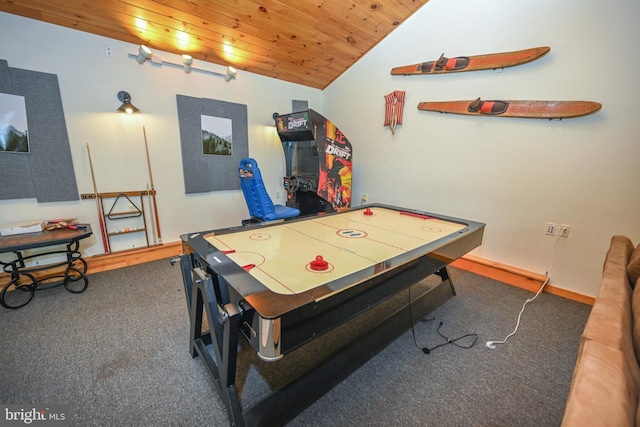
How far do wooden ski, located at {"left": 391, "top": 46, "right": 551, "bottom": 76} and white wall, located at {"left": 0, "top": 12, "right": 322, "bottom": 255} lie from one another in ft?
6.92

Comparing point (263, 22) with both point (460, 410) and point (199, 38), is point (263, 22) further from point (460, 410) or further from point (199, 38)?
point (460, 410)

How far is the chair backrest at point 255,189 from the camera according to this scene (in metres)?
2.58

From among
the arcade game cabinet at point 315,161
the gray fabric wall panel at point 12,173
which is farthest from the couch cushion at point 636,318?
the gray fabric wall panel at point 12,173

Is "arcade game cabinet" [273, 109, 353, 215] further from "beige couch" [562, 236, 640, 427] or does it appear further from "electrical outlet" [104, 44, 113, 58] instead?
"beige couch" [562, 236, 640, 427]

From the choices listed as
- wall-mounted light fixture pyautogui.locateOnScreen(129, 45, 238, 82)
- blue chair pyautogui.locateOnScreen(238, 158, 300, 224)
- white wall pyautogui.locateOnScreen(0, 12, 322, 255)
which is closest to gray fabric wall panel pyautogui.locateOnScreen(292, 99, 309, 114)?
white wall pyautogui.locateOnScreen(0, 12, 322, 255)

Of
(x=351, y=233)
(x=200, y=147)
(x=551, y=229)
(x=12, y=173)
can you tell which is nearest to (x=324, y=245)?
(x=351, y=233)

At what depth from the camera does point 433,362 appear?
5.24 ft

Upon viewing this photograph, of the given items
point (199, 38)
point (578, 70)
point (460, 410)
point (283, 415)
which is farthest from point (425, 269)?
point (199, 38)

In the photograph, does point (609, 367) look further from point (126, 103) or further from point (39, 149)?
point (39, 149)

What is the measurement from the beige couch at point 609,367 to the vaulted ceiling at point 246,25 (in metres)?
3.16

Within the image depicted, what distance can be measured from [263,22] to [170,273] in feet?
9.35

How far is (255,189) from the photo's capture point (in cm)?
263

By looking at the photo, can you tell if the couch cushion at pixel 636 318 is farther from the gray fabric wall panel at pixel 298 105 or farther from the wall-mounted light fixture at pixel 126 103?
the gray fabric wall panel at pixel 298 105

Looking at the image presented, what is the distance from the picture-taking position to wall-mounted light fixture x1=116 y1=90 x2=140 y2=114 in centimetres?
261
